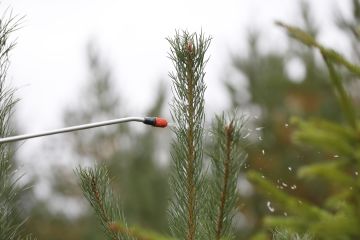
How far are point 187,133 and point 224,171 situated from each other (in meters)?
0.25

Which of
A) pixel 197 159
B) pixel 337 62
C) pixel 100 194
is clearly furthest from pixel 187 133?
pixel 337 62

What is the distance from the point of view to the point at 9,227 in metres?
1.84

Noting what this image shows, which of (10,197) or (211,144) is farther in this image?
(10,197)

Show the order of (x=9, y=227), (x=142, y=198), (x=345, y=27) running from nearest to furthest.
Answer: (x=9, y=227) < (x=345, y=27) < (x=142, y=198)

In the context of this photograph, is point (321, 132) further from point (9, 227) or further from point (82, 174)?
point (9, 227)

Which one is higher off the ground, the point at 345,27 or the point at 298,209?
the point at 345,27

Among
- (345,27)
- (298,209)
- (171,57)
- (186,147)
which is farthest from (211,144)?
(345,27)

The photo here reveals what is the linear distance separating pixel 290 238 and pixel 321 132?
854mm

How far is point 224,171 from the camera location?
1613 mm

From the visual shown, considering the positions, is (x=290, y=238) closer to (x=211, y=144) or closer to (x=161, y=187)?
(x=211, y=144)

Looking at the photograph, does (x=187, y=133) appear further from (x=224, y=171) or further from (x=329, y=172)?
(x=329, y=172)

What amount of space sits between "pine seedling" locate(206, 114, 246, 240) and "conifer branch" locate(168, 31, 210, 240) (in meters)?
0.10

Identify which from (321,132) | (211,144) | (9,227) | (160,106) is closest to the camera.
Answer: (321,132)

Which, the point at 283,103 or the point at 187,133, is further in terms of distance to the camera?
the point at 283,103
